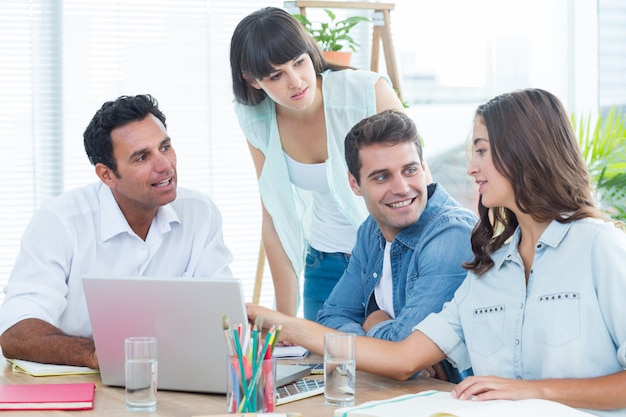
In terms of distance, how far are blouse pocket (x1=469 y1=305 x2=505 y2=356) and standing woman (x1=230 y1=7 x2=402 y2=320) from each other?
0.91m

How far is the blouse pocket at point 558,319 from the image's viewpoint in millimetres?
1603

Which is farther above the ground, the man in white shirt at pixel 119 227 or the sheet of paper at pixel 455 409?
the man in white shirt at pixel 119 227

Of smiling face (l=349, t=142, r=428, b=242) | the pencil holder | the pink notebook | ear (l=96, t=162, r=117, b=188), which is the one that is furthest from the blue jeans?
the pencil holder

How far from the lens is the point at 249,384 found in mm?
1398

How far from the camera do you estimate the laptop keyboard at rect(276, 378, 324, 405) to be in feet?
5.31

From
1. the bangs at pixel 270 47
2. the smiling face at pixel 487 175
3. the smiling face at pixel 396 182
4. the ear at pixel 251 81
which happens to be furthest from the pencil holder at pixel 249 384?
the ear at pixel 251 81

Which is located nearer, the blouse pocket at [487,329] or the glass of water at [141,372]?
the glass of water at [141,372]

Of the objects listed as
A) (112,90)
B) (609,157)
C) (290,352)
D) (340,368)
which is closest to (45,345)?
(290,352)

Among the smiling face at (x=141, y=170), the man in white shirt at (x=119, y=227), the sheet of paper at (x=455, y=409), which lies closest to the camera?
the sheet of paper at (x=455, y=409)

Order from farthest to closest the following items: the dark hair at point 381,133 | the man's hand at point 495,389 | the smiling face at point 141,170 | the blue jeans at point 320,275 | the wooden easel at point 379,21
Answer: the wooden easel at point 379,21 → the blue jeans at point 320,275 → the smiling face at point 141,170 → the dark hair at point 381,133 → the man's hand at point 495,389

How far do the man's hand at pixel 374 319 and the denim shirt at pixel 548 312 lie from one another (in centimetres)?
30

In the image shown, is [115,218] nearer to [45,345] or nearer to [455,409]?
[45,345]

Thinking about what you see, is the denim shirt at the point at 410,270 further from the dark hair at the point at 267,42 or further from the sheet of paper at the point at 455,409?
the dark hair at the point at 267,42

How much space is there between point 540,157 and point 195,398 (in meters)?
0.82
